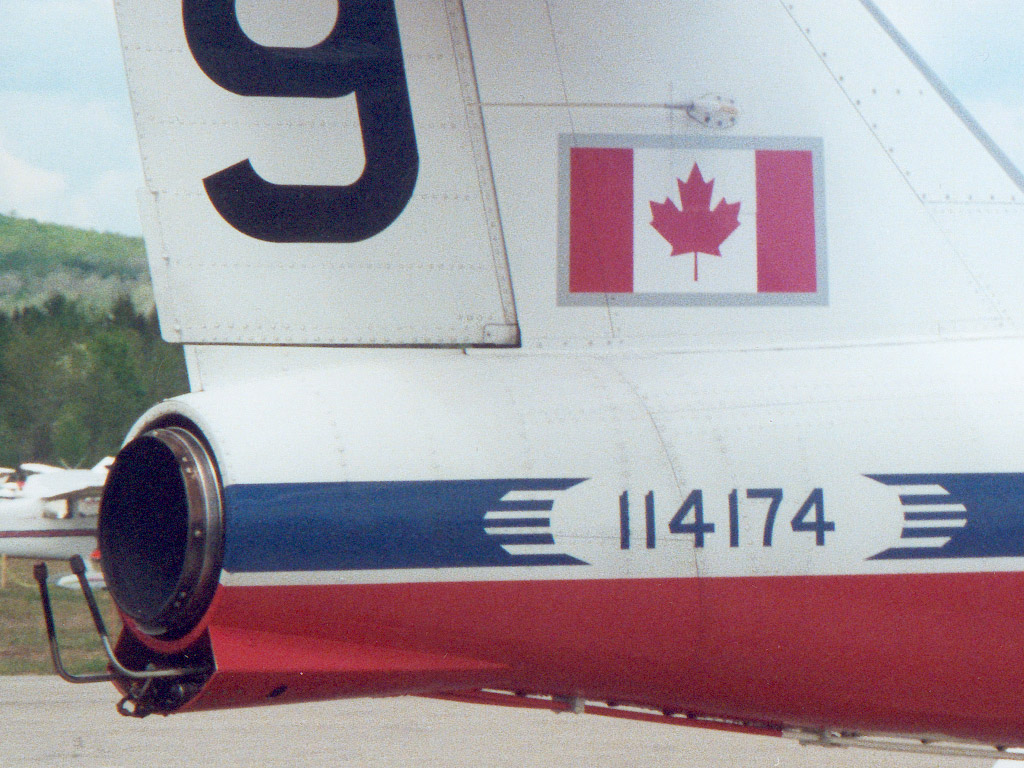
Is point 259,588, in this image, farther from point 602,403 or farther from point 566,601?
point 602,403

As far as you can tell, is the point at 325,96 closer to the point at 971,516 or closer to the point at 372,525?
the point at 372,525

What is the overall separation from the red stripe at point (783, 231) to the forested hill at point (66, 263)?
388 ft

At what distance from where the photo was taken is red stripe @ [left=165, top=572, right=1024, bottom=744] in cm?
327

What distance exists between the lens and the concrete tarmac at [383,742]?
24.6 ft

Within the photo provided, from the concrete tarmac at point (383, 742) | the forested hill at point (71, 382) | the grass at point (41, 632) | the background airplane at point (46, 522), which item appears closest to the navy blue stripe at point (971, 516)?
the concrete tarmac at point (383, 742)

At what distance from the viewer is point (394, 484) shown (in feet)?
10.7

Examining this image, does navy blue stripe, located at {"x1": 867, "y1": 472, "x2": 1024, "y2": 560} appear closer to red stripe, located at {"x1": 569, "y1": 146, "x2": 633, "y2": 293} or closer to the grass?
red stripe, located at {"x1": 569, "y1": 146, "x2": 633, "y2": 293}

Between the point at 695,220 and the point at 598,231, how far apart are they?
1.00 ft

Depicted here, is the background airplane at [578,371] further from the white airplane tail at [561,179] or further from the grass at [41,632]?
the grass at [41,632]

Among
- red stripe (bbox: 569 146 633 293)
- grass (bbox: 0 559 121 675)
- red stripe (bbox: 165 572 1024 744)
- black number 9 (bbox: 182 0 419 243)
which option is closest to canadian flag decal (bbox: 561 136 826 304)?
red stripe (bbox: 569 146 633 293)

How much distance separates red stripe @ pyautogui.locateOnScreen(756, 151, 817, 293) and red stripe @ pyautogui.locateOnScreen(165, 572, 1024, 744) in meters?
0.96

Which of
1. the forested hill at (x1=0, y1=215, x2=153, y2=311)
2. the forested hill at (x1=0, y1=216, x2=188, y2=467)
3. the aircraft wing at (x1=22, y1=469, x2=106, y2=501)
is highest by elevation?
the forested hill at (x1=0, y1=215, x2=153, y2=311)

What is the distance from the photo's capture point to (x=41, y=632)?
50.0 feet

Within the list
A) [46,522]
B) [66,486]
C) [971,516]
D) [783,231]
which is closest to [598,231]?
[783,231]
